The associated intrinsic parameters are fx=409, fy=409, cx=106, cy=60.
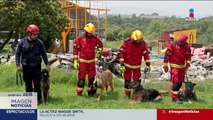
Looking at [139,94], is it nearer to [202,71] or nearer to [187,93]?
[187,93]

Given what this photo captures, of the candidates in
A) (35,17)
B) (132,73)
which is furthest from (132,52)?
(35,17)

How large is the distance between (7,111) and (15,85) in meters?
7.12

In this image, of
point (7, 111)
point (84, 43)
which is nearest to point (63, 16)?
point (84, 43)

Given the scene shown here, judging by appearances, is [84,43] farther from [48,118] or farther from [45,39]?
[45,39]

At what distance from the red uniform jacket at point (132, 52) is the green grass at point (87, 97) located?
98cm

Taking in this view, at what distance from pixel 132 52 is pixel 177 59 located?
1.11 meters

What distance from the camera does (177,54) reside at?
9.79 metres

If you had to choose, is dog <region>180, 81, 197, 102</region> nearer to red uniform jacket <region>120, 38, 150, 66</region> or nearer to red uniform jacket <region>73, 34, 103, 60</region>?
red uniform jacket <region>120, 38, 150, 66</region>

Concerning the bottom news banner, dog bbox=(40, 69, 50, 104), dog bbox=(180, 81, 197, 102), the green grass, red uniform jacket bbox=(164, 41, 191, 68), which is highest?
red uniform jacket bbox=(164, 41, 191, 68)

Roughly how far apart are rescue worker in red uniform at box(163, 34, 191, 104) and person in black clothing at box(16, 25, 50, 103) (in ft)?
9.86

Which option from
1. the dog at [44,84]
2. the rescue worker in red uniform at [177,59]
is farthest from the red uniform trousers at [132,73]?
the dog at [44,84]

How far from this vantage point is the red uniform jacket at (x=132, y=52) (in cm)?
1005

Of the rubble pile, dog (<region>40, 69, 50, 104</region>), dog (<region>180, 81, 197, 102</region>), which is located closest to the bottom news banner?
dog (<region>40, 69, 50, 104</region>)

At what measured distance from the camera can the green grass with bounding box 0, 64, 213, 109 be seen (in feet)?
30.5
